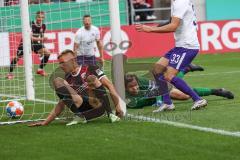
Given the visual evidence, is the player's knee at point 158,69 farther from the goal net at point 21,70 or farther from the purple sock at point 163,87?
the goal net at point 21,70

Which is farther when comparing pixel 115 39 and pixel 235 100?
pixel 235 100

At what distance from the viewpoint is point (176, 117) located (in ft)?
37.1

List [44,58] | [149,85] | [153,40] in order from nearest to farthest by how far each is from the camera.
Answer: [149,85] → [44,58] → [153,40]

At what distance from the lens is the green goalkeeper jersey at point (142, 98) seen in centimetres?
1262

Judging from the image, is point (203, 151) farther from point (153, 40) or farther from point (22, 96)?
point (153, 40)

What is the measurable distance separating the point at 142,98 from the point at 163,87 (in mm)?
421

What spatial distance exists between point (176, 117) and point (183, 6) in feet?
5.70

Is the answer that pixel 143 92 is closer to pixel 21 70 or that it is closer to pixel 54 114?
pixel 54 114

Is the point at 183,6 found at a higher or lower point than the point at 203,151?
higher

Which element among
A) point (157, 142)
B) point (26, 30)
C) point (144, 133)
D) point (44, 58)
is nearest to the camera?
point (157, 142)

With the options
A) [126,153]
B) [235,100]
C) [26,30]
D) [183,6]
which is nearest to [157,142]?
[126,153]

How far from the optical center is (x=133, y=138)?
9469mm

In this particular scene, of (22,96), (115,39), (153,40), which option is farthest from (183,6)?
(153,40)

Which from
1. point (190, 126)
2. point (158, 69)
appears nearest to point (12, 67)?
point (158, 69)
